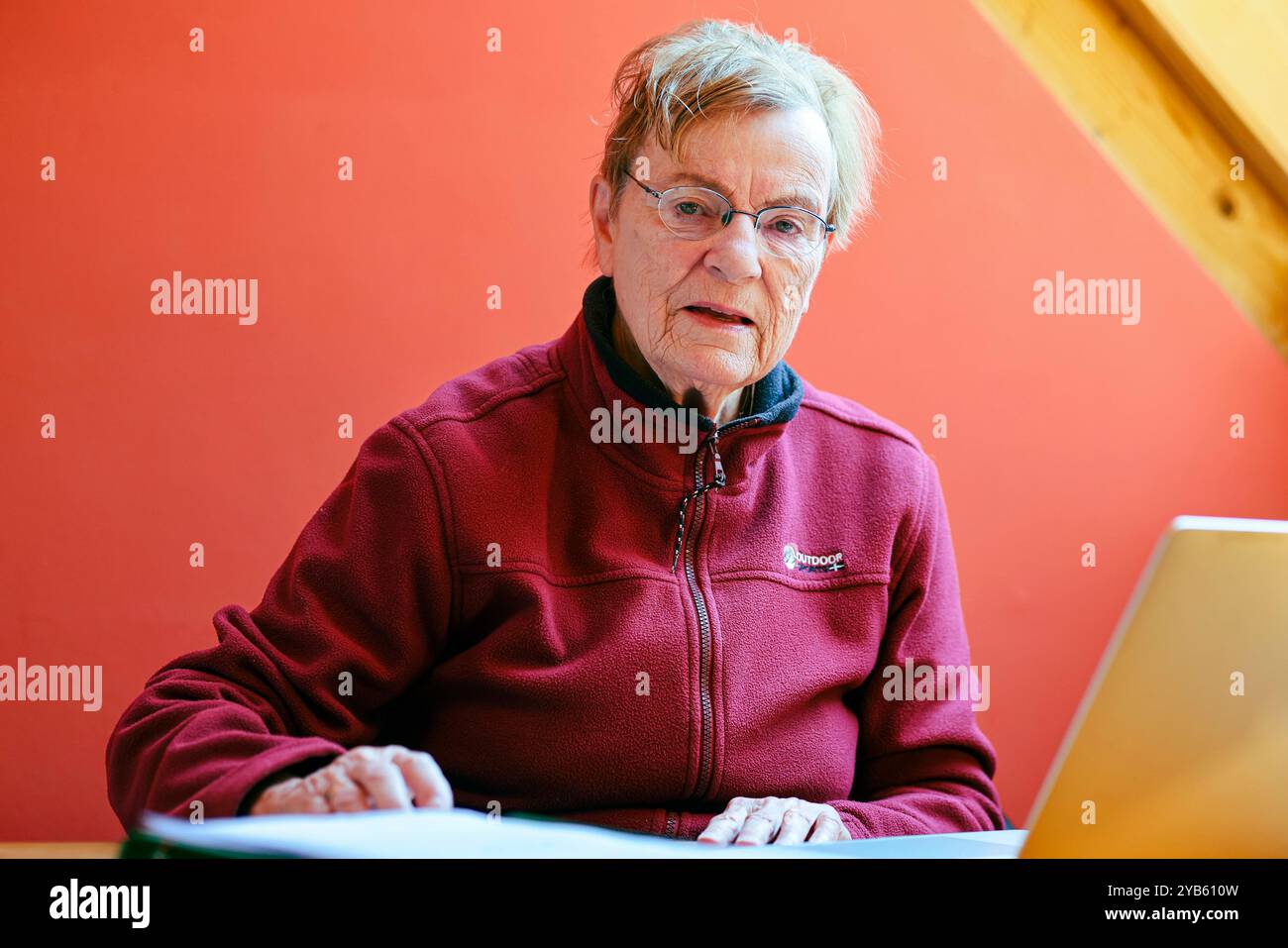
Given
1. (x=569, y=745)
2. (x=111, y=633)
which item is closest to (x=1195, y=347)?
(x=569, y=745)

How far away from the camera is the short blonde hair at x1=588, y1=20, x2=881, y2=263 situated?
1.41 meters

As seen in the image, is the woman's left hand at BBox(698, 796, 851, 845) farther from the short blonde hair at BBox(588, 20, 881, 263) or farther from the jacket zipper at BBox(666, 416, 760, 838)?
the short blonde hair at BBox(588, 20, 881, 263)

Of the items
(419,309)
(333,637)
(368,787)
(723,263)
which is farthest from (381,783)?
(419,309)

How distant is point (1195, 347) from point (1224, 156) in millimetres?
382

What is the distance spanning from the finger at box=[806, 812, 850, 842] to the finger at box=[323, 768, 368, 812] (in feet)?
1.52

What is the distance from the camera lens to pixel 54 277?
203cm

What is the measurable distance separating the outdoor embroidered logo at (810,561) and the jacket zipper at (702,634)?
0.12 metres

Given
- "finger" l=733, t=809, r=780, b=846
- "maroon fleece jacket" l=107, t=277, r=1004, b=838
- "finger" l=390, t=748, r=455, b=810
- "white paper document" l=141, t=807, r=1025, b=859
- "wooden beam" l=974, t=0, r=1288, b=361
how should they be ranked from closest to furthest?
"white paper document" l=141, t=807, r=1025, b=859 < "finger" l=390, t=748, r=455, b=810 < "finger" l=733, t=809, r=780, b=846 < "maroon fleece jacket" l=107, t=277, r=1004, b=838 < "wooden beam" l=974, t=0, r=1288, b=361

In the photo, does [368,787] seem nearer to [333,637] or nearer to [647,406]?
[333,637]

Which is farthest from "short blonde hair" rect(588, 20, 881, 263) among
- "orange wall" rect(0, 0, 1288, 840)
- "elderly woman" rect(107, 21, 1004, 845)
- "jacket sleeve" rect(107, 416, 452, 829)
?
"orange wall" rect(0, 0, 1288, 840)

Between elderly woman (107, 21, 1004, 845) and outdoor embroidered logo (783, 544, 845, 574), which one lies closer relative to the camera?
elderly woman (107, 21, 1004, 845)

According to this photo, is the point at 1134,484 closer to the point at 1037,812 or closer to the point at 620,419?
the point at 620,419

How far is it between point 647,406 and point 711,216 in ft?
0.78

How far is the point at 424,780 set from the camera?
0.91 meters
